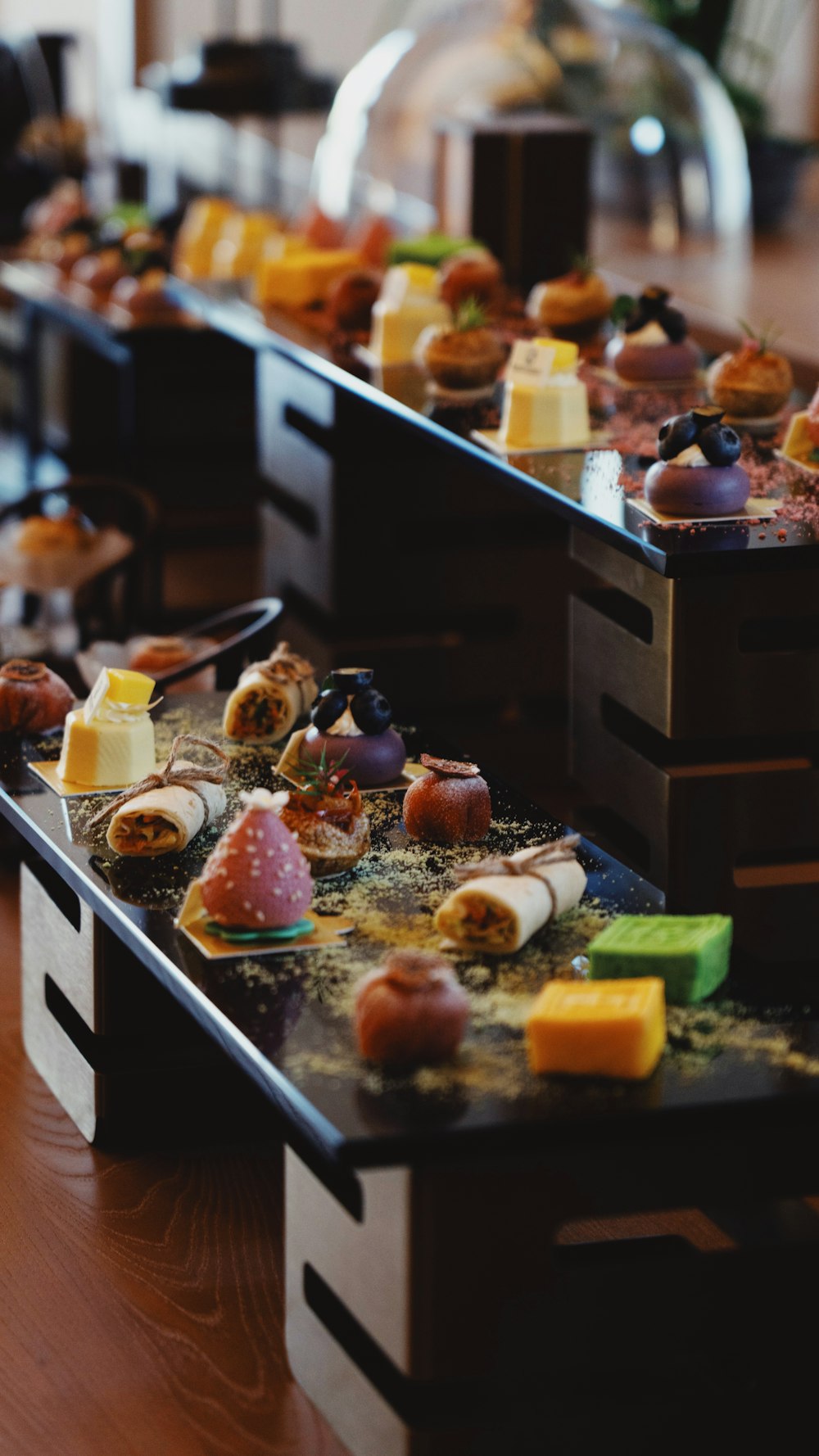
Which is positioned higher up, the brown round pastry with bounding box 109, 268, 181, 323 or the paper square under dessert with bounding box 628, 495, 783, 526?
the paper square under dessert with bounding box 628, 495, 783, 526

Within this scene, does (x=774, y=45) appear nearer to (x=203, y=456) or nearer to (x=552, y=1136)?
(x=203, y=456)

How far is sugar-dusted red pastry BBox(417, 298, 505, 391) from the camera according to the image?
3.32 meters

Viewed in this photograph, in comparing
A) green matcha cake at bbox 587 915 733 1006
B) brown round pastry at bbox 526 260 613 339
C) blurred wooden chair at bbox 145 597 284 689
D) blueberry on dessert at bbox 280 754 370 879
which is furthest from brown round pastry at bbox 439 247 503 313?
green matcha cake at bbox 587 915 733 1006

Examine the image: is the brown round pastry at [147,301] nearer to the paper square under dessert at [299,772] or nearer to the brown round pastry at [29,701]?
the brown round pastry at [29,701]

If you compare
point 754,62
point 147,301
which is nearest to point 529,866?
point 147,301

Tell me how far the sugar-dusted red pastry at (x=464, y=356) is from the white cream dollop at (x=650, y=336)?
0.67ft

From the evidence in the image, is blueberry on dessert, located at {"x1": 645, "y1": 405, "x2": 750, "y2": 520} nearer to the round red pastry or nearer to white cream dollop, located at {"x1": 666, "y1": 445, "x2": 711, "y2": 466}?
white cream dollop, located at {"x1": 666, "y1": 445, "x2": 711, "y2": 466}

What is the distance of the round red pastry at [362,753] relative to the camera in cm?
240

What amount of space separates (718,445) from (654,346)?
85 centimetres

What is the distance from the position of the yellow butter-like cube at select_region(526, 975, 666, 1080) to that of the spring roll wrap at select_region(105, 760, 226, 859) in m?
0.58

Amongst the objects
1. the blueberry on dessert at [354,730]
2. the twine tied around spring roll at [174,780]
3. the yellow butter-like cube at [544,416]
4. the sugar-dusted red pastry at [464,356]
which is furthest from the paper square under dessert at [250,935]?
the sugar-dusted red pastry at [464,356]

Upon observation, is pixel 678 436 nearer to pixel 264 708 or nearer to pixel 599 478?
pixel 599 478

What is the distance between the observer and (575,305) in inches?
146

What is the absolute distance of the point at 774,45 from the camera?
700cm
